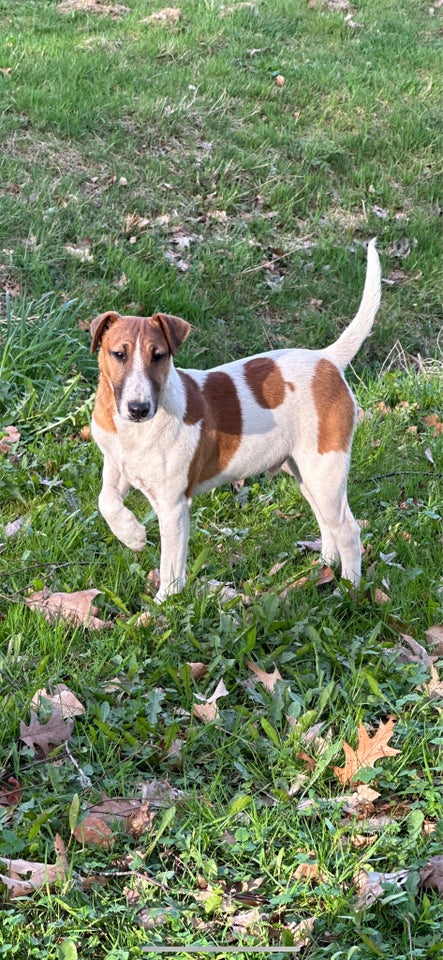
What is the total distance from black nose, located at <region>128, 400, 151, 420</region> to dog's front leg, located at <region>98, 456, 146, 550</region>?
1.95 feet

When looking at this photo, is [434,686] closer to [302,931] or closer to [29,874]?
[302,931]

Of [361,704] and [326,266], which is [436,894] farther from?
[326,266]


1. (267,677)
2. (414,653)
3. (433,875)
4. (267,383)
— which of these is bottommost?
(414,653)

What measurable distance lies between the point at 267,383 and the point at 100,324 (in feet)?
3.12

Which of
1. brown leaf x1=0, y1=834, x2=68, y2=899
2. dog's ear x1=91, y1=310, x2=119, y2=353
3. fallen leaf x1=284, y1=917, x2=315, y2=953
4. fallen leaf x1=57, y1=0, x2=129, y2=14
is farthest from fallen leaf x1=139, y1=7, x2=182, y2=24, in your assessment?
fallen leaf x1=284, y1=917, x2=315, y2=953

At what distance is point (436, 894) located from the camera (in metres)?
3.04

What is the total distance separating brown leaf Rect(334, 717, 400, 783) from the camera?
3.51m

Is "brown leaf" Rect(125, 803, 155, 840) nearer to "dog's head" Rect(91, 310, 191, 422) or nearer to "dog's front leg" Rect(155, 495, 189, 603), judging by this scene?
"dog's front leg" Rect(155, 495, 189, 603)

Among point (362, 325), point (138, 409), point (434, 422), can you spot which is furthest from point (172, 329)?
point (434, 422)

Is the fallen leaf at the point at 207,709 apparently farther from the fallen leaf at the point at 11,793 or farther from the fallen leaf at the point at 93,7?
the fallen leaf at the point at 93,7

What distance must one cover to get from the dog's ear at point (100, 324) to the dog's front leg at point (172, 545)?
2.71 feet

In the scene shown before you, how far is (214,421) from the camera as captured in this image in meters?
4.75

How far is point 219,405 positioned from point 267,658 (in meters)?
1.35

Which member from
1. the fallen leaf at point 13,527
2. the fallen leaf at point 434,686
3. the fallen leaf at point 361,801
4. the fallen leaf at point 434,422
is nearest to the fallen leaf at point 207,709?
the fallen leaf at point 361,801
